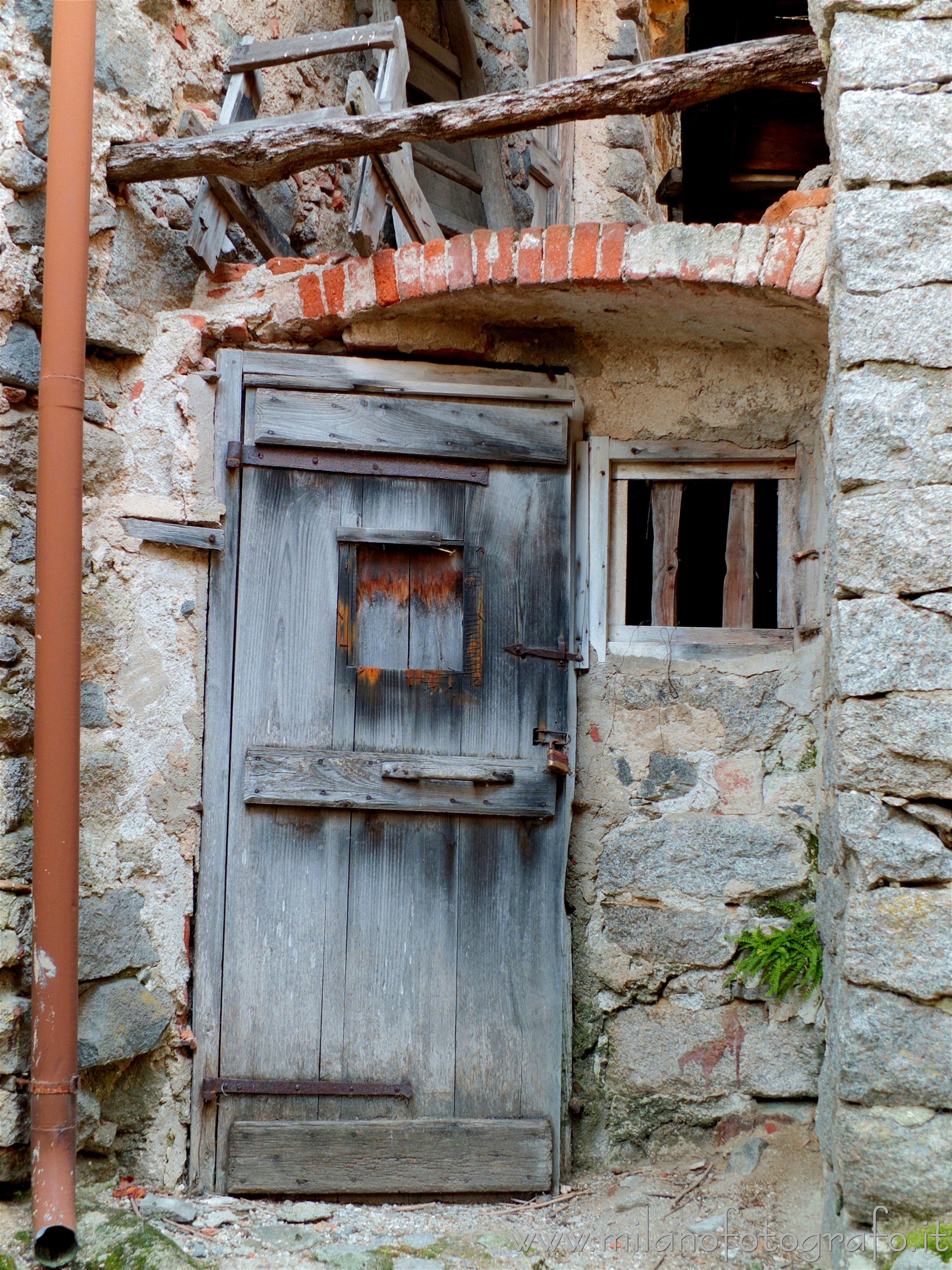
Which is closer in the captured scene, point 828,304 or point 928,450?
point 928,450

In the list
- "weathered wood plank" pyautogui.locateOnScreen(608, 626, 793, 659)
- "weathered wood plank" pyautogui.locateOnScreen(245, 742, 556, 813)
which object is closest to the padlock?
"weathered wood plank" pyautogui.locateOnScreen(245, 742, 556, 813)

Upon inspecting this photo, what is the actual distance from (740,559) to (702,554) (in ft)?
3.88

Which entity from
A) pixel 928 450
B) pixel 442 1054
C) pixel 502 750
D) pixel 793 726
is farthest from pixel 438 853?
pixel 928 450

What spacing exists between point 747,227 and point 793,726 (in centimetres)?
142

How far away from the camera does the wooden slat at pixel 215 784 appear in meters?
2.99

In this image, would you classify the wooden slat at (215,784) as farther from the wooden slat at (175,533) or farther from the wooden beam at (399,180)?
the wooden beam at (399,180)

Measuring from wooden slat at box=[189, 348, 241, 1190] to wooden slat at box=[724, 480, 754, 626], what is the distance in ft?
4.98

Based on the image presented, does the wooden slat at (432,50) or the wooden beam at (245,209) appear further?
the wooden slat at (432,50)

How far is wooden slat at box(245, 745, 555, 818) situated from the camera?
305 centimetres

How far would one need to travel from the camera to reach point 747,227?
2.79m

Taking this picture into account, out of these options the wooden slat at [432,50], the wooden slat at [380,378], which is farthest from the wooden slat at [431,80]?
the wooden slat at [380,378]

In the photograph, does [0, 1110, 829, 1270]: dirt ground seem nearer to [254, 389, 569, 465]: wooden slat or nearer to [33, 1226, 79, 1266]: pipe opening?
[33, 1226, 79, 1266]: pipe opening

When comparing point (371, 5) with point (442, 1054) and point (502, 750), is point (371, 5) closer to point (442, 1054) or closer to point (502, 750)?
point (502, 750)

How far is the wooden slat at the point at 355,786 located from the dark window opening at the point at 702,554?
0.76 m
